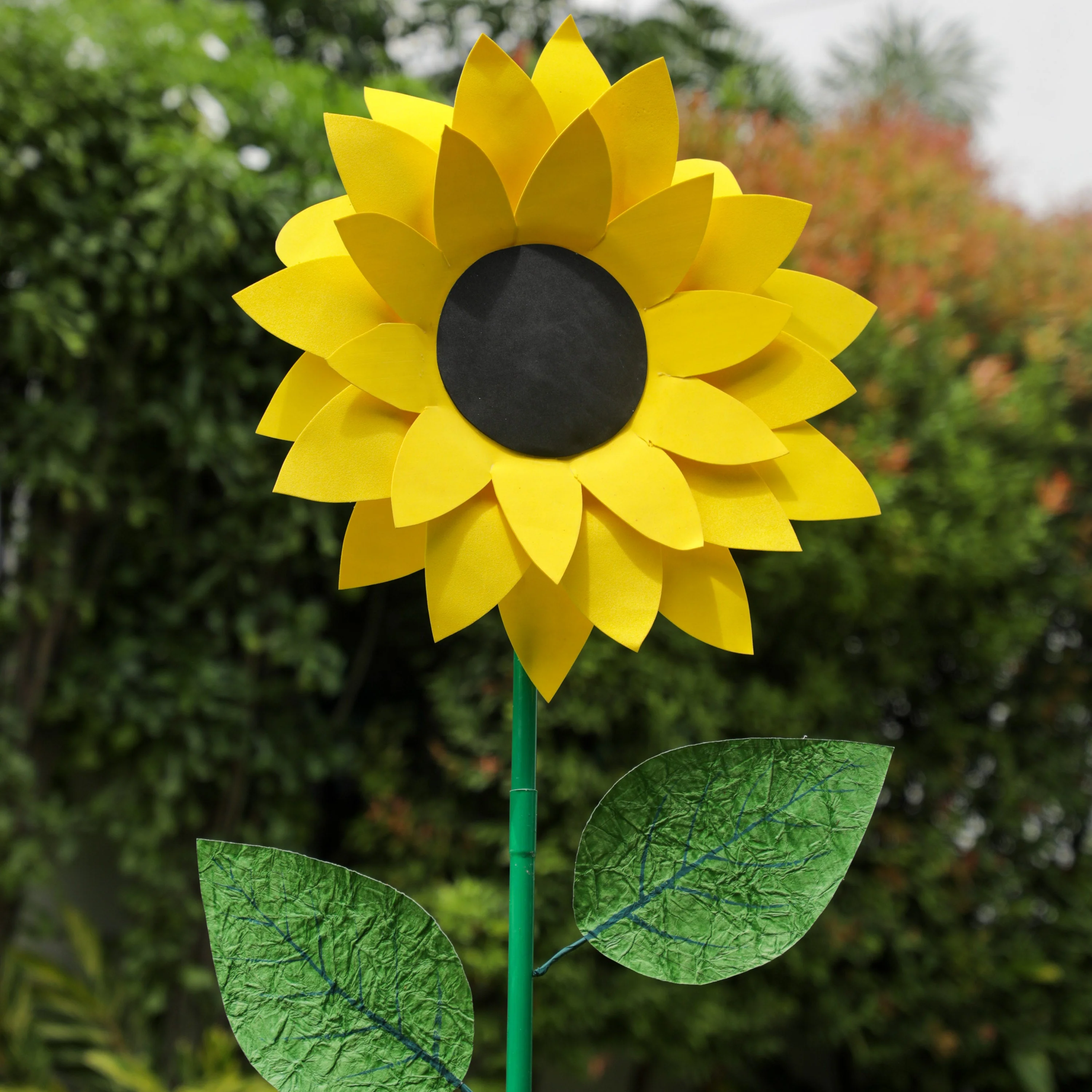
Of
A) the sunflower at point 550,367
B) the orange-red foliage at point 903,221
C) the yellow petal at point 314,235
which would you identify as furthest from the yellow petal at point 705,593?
the orange-red foliage at point 903,221

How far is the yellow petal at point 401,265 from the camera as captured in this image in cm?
38

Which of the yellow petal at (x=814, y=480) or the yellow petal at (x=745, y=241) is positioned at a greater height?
the yellow petal at (x=745, y=241)

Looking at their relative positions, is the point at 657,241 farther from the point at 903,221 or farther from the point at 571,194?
the point at 903,221

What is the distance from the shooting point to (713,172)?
432mm

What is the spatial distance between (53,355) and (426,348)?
1171mm

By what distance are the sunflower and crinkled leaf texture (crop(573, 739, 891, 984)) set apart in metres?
0.07

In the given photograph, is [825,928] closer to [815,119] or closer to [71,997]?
[71,997]

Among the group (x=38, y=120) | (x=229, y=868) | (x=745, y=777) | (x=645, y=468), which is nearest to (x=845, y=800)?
(x=745, y=777)

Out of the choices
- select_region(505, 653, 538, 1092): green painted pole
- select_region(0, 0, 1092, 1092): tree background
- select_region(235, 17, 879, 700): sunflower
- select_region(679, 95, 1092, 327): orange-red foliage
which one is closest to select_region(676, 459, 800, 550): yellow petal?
select_region(235, 17, 879, 700): sunflower

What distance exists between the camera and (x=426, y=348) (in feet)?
1.33

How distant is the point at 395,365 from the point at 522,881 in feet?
0.82

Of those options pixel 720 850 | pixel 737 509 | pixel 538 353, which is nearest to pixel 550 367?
pixel 538 353

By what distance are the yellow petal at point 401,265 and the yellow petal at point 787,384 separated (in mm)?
148

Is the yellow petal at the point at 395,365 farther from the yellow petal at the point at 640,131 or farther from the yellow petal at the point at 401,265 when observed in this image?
the yellow petal at the point at 640,131
